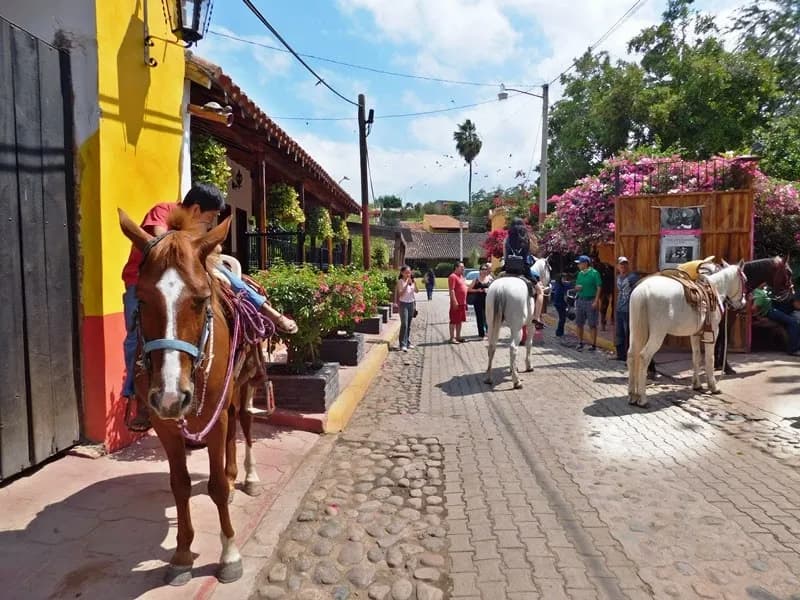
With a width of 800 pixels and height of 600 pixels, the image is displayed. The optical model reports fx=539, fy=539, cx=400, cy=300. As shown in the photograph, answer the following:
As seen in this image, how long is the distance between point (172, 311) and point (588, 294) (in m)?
9.60

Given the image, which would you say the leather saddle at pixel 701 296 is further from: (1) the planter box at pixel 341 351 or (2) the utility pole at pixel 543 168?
(2) the utility pole at pixel 543 168

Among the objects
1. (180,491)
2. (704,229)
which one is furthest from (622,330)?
(180,491)

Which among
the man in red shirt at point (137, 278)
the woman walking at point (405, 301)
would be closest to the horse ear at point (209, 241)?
the man in red shirt at point (137, 278)

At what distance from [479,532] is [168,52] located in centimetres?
546

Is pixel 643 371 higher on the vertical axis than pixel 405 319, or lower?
lower

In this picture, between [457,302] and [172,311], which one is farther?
[457,302]

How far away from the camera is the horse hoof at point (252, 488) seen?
4.24 metres

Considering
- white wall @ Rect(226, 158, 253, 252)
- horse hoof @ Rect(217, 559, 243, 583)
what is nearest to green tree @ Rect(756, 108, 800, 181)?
white wall @ Rect(226, 158, 253, 252)

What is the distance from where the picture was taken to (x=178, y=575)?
9.69ft

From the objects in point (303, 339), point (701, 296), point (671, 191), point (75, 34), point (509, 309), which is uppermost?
point (75, 34)

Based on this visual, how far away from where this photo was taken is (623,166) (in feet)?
40.2

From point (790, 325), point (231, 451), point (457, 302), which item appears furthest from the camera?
point (457, 302)

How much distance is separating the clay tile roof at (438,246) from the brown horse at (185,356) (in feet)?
181

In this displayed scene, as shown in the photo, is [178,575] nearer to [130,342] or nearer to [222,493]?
[222,493]
